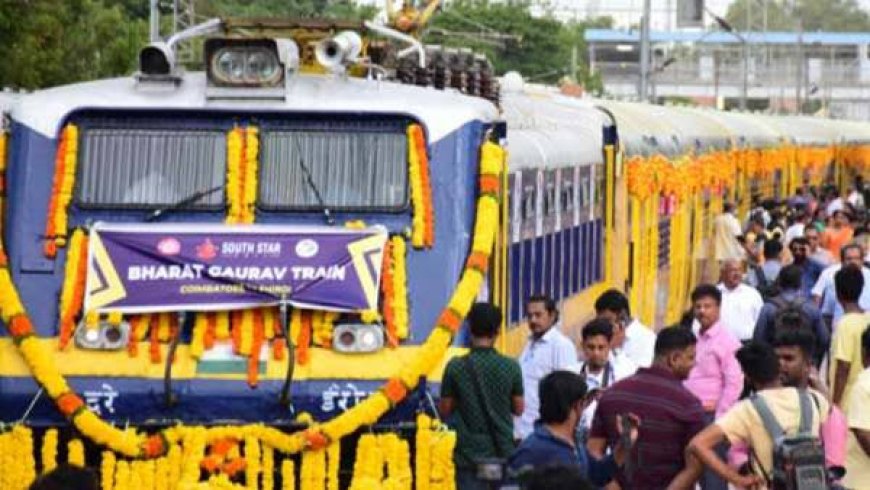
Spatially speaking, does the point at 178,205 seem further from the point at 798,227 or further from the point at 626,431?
the point at 798,227

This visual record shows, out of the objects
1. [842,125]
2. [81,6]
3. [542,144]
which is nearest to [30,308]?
[542,144]

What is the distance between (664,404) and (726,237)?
19.6 meters

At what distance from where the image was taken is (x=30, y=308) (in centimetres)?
1366

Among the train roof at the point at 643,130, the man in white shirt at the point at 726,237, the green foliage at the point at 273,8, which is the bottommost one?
the man in white shirt at the point at 726,237

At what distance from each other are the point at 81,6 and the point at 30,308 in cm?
2669

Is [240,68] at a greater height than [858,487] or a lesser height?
greater

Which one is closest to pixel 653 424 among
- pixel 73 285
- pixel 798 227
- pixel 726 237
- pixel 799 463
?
pixel 799 463

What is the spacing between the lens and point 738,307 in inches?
750

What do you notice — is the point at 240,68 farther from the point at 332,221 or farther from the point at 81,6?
the point at 81,6

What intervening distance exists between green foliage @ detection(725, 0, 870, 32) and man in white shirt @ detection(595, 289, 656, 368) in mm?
143134

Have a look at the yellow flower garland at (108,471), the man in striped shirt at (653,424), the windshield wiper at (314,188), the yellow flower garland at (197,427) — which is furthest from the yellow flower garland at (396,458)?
the man in striped shirt at (653,424)

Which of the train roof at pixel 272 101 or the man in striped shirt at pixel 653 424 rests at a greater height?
the train roof at pixel 272 101

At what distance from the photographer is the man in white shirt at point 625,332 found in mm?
15000

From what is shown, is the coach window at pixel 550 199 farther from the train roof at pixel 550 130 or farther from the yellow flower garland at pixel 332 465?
the yellow flower garland at pixel 332 465
